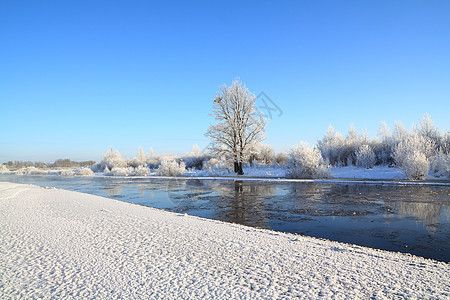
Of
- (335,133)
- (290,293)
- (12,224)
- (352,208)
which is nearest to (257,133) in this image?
(335,133)

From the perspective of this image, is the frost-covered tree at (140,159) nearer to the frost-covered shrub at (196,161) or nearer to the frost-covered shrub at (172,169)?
the frost-covered shrub at (196,161)

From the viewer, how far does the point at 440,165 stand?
1778 centimetres

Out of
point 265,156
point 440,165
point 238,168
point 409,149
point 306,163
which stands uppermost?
point 265,156

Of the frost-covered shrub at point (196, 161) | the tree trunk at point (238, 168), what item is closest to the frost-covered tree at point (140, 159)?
the frost-covered shrub at point (196, 161)

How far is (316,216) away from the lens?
25.3 ft

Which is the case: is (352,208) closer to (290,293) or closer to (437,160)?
(290,293)

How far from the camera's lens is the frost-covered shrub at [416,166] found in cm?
1652

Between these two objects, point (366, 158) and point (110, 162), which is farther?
point (110, 162)

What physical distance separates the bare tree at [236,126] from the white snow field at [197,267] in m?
19.5

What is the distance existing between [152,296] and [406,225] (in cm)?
626

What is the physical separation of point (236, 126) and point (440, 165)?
15245 mm

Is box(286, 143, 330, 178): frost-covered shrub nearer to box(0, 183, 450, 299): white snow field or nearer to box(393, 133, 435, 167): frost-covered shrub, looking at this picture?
box(393, 133, 435, 167): frost-covered shrub

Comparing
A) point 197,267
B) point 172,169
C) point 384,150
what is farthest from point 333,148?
point 197,267

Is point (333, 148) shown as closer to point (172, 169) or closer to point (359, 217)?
point (172, 169)
